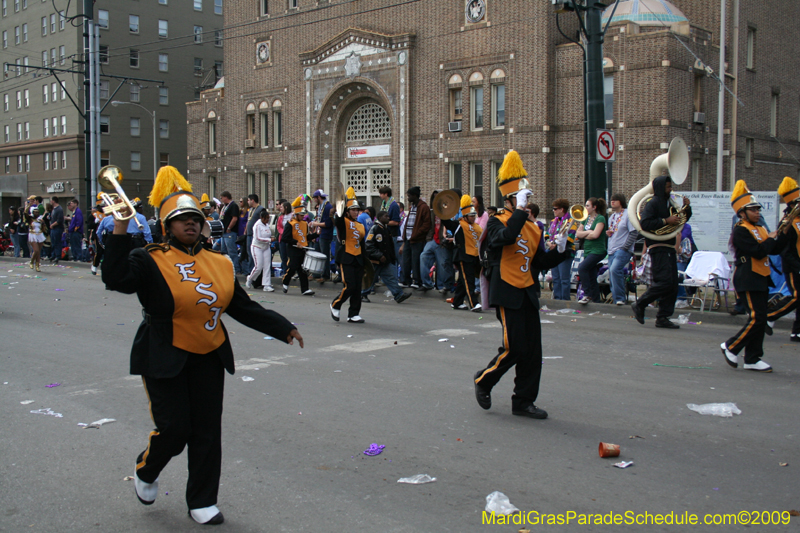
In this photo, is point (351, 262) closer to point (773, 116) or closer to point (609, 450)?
point (609, 450)

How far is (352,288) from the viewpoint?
11148 mm

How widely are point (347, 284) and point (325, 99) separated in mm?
24796

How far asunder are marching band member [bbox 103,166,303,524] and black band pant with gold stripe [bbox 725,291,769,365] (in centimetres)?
576

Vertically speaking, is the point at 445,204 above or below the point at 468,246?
above

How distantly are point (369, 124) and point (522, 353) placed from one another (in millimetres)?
29532

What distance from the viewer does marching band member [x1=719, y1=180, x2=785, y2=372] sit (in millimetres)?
7574

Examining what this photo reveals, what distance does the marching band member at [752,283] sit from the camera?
757cm

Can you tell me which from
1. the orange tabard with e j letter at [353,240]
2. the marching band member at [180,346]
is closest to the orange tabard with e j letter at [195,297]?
the marching band member at [180,346]

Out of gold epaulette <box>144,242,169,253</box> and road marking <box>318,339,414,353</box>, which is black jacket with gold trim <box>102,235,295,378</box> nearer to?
gold epaulette <box>144,242,169,253</box>

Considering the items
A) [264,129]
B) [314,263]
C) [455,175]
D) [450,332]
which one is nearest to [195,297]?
[450,332]

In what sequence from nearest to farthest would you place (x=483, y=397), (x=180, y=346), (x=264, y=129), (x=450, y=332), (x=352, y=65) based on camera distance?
1. (x=180, y=346)
2. (x=483, y=397)
3. (x=450, y=332)
4. (x=352, y=65)
5. (x=264, y=129)

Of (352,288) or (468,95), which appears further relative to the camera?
(468,95)

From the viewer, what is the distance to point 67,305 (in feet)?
43.3

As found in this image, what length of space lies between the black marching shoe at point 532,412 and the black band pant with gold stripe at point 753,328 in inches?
116
